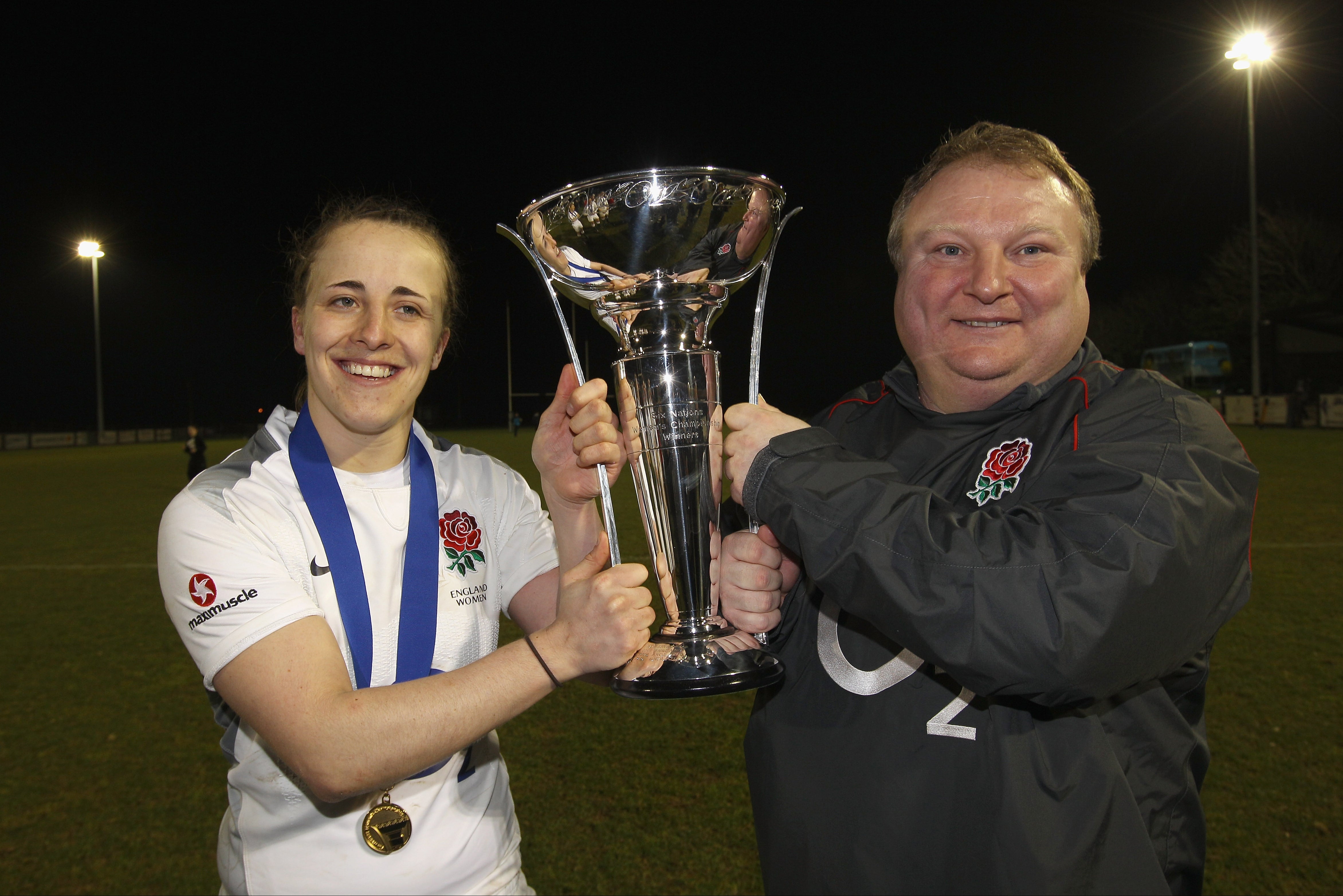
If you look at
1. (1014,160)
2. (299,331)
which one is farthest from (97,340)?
(1014,160)

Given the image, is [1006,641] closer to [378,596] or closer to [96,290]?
[378,596]

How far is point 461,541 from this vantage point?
185cm

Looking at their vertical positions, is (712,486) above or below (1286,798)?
above

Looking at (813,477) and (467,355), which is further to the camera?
(467,355)

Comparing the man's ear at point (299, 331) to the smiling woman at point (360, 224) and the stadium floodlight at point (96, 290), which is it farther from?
the stadium floodlight at point (96, 290)

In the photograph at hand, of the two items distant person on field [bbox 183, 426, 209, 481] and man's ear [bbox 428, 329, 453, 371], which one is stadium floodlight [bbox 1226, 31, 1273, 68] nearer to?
distant person on field [bbox 183, 426, 209, 481]

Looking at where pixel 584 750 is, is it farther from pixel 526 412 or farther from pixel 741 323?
pixel 526 412

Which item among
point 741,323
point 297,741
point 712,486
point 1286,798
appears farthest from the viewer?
point 741,323

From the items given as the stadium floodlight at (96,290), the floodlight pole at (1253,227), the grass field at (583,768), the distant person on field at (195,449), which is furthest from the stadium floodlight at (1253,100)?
the stadium floodlight at (96,290)

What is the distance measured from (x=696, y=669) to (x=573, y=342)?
0.64 m

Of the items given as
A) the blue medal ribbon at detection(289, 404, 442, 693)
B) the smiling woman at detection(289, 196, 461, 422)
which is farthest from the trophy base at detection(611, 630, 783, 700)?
the smiling woman at detection(289, 196, 461, 422)

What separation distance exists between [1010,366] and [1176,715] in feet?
2.32

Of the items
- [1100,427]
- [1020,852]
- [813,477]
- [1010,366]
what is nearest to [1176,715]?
[1020,852]

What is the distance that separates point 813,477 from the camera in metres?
1.34
